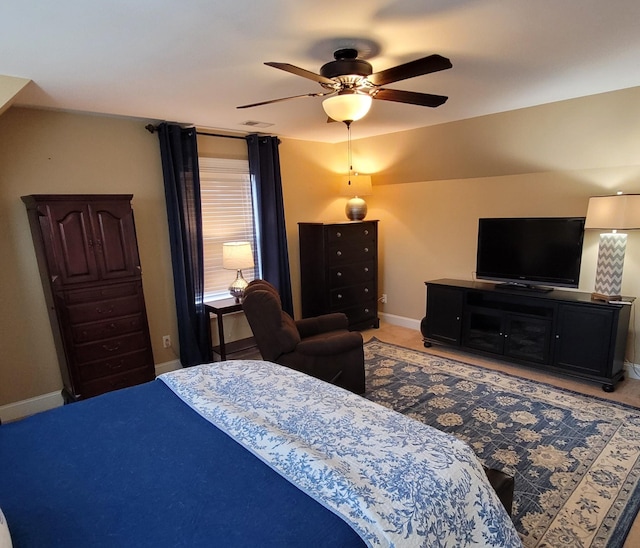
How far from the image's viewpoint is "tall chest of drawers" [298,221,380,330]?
449 cm

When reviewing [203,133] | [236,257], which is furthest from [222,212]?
[203,133]

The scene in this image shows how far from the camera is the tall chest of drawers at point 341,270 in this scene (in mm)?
4492

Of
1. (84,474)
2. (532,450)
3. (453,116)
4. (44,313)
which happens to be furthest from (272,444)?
(453,116)

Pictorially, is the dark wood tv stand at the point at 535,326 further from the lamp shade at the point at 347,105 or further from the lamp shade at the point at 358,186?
the lamp shade at the point at 347,105

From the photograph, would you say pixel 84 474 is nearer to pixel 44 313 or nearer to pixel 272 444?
pixel 272 444

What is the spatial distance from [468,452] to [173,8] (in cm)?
207

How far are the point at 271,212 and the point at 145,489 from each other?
3.43 m

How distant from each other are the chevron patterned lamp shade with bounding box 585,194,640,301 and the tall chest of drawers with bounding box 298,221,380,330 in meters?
2.35

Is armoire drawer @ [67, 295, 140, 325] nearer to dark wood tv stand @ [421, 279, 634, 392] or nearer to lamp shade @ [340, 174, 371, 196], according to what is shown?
lamp shade @ [340, 174, 371, 196]

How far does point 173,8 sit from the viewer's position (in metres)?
1.58

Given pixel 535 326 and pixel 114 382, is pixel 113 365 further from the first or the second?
pixel 535 326

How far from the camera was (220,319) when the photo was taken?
370 cm

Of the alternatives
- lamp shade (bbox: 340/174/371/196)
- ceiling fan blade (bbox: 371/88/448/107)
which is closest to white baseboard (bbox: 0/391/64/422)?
ceiling fan blade (bbox: 371/88/448/107)

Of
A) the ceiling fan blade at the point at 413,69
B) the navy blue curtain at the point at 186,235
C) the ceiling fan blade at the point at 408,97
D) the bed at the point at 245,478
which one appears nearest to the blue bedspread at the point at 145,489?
the bed at the point at 245,478
